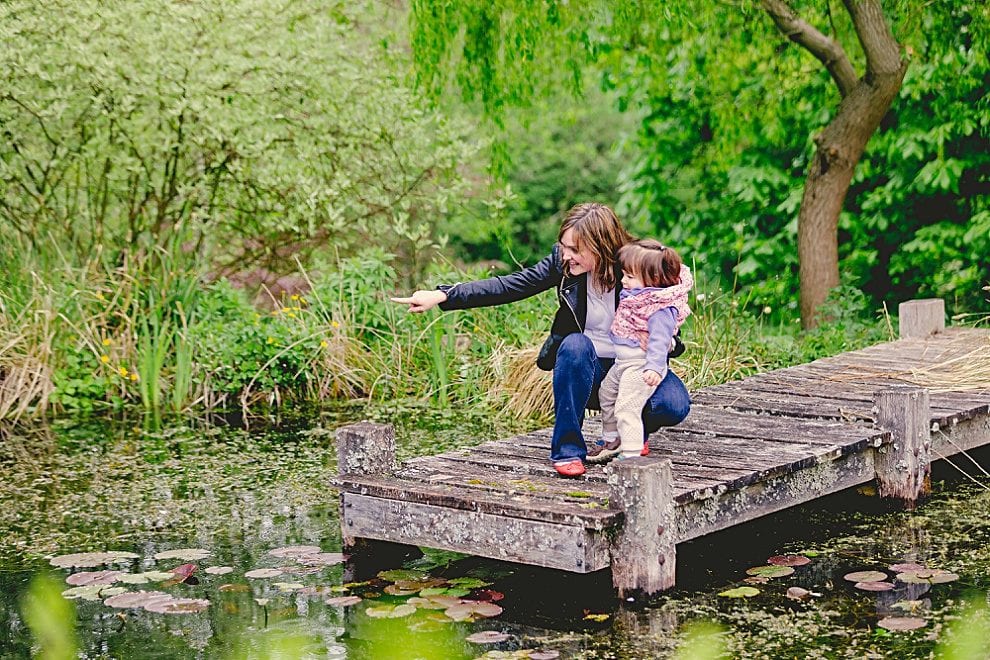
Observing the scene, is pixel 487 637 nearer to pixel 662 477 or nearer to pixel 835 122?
pixel 662 477

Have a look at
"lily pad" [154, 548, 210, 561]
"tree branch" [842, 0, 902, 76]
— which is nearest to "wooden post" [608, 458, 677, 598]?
"lily pad" [154, 548, 210, 561]

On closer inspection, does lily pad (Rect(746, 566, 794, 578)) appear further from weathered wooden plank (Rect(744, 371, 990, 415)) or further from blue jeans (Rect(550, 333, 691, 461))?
weathered wooden plank (Rect(744, 371, 990, 415))

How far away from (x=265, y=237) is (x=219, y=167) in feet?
3.00

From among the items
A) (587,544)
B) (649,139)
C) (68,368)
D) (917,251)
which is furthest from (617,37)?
(587,544)

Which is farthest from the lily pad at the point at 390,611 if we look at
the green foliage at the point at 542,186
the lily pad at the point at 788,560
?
the green foliage at the point at 542,186

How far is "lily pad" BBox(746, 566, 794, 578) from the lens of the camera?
5336 mm

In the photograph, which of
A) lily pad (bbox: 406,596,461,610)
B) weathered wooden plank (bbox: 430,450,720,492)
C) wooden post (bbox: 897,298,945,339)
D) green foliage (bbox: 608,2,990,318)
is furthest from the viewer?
green foliage (bbox: 608,2,990,318)

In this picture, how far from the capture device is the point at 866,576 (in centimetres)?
524

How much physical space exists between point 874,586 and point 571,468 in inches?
47.2

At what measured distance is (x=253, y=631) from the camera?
4.84 m

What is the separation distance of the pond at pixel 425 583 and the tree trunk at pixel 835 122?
3.47 meters

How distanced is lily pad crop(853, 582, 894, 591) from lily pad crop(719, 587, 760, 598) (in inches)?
14.5

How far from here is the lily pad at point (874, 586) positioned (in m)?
5.09

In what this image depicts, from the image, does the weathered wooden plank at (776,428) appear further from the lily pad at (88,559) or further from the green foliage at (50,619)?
the green foliage at (50,619)
